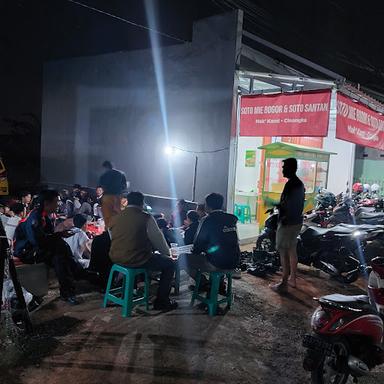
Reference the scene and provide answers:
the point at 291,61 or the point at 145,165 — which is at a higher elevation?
the point at 291,61

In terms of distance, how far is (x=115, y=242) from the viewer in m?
4.63

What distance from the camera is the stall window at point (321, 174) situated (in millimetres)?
11859

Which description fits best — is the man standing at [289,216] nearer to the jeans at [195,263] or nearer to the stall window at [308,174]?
the jeans at [195,263]

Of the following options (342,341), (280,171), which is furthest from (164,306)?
(280,171)

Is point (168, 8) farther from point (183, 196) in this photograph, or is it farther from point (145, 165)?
point (183, 196)

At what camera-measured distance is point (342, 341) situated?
3.03 meters

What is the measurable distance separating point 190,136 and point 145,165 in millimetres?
1644

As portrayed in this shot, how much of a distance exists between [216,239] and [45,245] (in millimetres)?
2108

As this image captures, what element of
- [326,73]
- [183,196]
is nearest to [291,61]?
[326,73]

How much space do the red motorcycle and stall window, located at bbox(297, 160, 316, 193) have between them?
8.22 meters

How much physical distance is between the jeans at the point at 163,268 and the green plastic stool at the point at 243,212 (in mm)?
6720

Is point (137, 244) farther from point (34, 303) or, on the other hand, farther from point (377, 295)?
point (377, 295)

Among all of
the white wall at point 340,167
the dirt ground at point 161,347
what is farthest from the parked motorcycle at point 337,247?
the white wall at point 340,167

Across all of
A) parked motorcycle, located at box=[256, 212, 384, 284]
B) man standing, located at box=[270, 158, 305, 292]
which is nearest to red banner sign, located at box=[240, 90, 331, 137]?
man standing, located at box=[270, 158, 305, 292]
